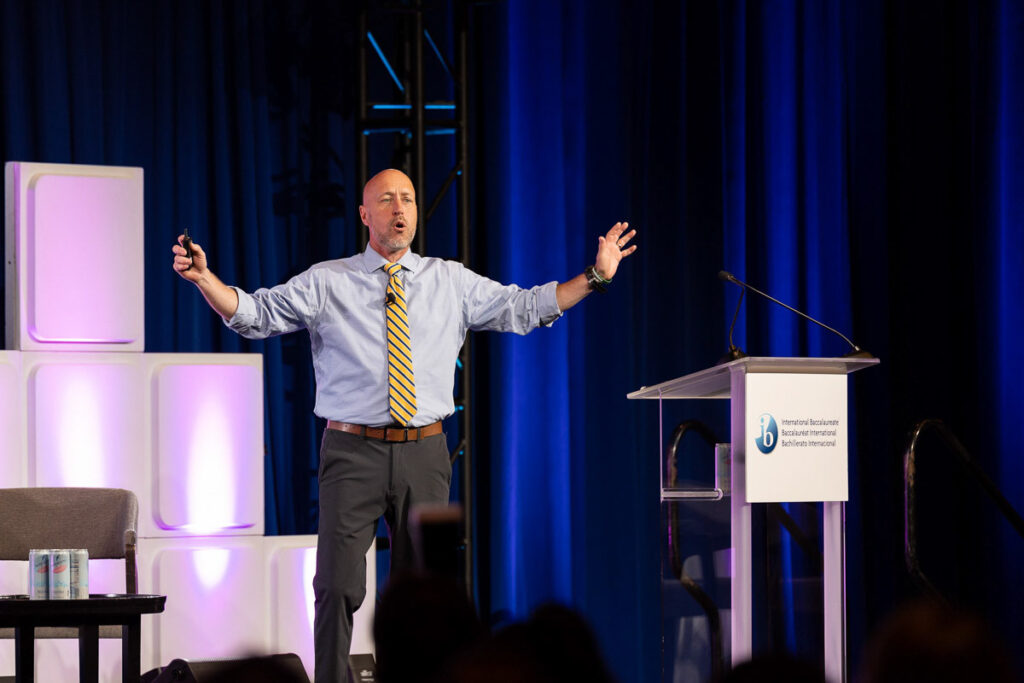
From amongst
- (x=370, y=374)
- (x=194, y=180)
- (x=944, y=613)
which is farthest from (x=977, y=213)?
(x=944, y=613)

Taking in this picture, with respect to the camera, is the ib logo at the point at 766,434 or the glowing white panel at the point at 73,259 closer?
the ib logo at the point at 766,434

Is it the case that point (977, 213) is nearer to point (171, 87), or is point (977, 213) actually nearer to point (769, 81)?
point (769, 81)

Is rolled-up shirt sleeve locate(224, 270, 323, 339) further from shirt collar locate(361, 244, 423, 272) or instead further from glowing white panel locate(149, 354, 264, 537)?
glowing white panel locate(149, 354, 264, 537)

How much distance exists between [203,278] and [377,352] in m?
0.56

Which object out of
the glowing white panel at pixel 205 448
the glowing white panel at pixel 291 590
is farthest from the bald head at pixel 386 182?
the glowing white panel at pixel 291 590

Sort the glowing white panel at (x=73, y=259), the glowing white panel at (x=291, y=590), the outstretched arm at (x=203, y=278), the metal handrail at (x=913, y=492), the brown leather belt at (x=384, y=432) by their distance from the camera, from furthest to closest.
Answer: the glowing white panel at (x=291, y=590), the glowing white panel at (x=73, y=259), the metal handrail at (x=913, y=492), the brown leather belt at (x=384, y=432), the outstretched arm at (x=203, y=278)

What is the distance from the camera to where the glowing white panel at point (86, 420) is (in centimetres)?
444

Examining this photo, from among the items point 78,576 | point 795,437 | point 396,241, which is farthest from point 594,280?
point 78,576

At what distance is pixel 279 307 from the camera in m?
3.70

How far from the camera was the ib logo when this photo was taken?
305 cm

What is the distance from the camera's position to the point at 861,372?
5.20 m

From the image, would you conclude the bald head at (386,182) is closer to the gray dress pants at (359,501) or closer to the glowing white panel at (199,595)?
the gray dress pants at (359,501)

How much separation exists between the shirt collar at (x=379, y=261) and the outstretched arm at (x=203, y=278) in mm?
430

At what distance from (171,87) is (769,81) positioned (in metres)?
2.76
